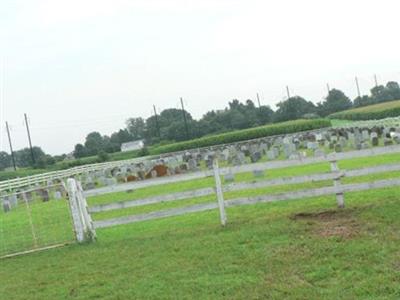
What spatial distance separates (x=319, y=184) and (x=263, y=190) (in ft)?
4.70

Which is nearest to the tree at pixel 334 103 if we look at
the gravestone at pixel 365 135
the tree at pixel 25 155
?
the tree at pixel 25 155

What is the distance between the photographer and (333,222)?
9.29 m

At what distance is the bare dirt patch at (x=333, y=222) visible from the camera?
8.42 metres

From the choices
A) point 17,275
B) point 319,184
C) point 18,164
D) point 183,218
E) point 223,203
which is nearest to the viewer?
point 17,275

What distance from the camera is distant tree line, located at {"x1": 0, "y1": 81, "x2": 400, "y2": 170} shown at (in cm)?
6794

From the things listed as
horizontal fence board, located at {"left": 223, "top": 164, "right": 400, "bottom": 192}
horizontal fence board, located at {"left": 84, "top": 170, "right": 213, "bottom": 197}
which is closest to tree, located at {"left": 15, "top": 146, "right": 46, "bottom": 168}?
horizontal fence board, located at {"left": 84, "top": 170, "right": 213, "bottom": 197}

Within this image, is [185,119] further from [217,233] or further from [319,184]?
[217,233]

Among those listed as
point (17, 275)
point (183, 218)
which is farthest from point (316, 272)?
point (183, 218)

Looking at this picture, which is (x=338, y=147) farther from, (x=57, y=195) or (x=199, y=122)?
(x=199, y=122)

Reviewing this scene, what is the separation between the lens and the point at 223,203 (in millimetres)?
10352

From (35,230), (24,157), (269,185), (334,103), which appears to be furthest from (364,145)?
(334,103)

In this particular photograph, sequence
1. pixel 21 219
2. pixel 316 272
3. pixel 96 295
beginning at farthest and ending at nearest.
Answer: pixel 21 219
pixel 96 295
pixel 316 272

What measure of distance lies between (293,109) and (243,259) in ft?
239

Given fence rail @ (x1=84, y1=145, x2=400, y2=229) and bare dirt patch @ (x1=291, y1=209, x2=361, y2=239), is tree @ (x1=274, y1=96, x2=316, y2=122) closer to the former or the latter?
fence rail @ (x1=84, y1=145, x2=400, y2=229)
